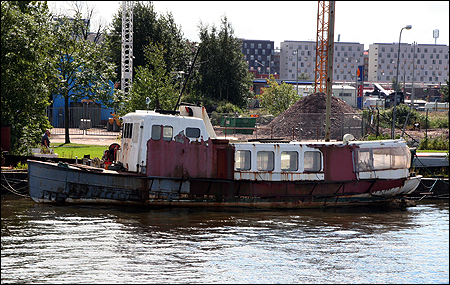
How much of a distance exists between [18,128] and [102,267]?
651 inches

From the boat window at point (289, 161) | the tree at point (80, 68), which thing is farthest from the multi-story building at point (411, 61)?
the boat window at point (289, 161)

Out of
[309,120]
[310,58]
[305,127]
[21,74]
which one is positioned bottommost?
[305,127]

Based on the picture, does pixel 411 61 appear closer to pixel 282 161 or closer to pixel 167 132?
pixel 282 161

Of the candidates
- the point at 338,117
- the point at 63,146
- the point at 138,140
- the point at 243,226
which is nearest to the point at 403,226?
the point at 243,226

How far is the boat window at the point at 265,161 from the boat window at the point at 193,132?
2.76 meters

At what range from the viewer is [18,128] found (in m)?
27.8

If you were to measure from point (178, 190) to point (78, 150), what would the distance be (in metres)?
14.7

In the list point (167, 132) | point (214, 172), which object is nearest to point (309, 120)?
point (214, 172)

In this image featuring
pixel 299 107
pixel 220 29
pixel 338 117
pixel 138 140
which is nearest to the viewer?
pixel 138 140

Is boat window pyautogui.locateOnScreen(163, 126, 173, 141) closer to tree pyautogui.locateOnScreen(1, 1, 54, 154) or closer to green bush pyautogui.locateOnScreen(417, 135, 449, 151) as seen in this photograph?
tree pyautogui.locateOnScreen(1, 1, 54, 154)

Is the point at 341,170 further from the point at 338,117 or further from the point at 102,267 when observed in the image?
the point at 338,117

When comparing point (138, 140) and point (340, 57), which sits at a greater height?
point (340, 57)

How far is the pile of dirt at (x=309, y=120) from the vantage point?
48250mm

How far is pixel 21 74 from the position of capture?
27641 millimetres
